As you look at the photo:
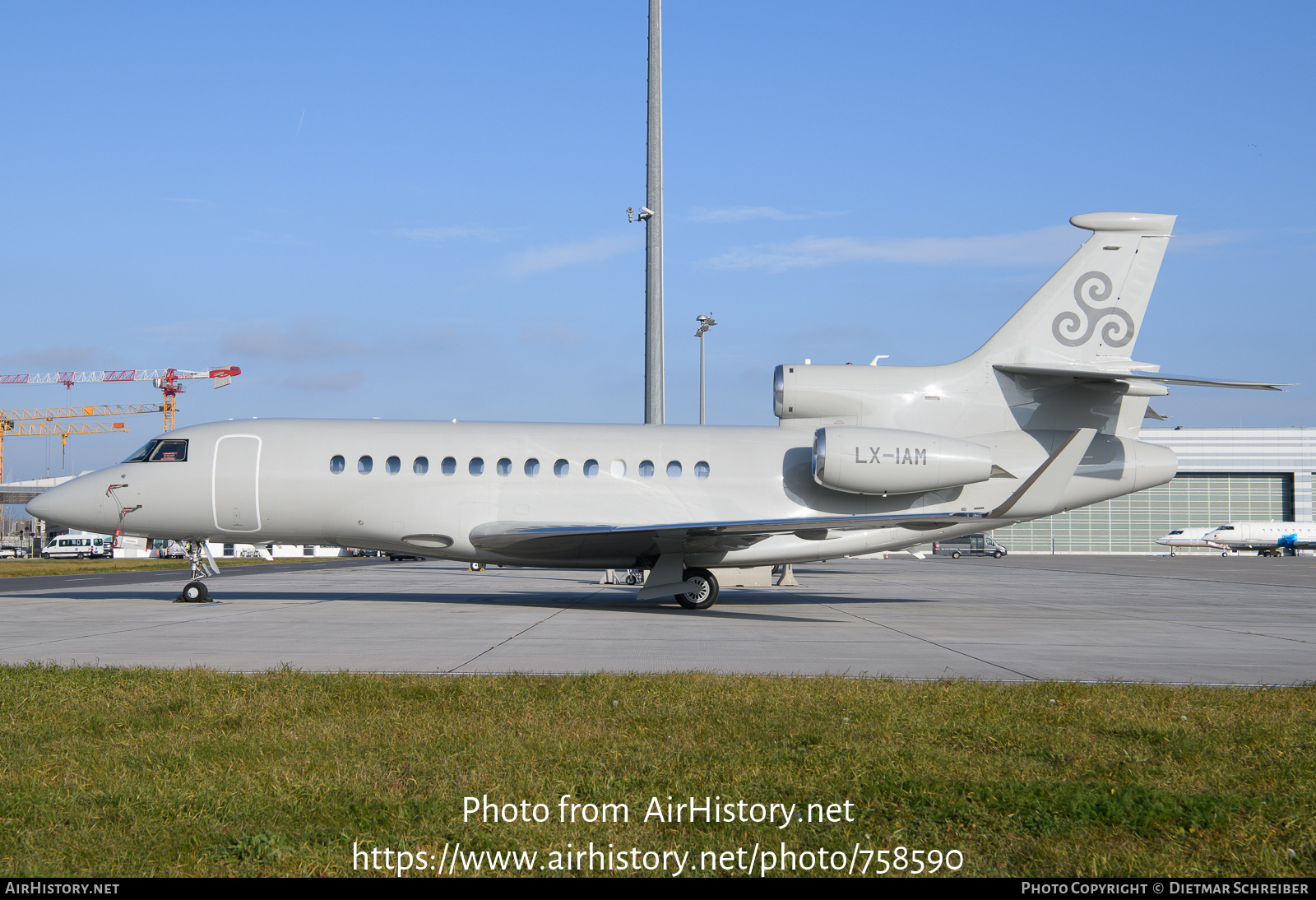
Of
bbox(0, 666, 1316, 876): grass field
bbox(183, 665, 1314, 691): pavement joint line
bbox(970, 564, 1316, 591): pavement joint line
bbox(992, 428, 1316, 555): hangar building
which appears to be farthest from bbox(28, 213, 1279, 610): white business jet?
bbox(992, 428, 1316, 555): hangar building

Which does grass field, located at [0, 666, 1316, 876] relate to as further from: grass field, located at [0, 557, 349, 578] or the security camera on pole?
grass field, located at [0, 557, 349, 578]

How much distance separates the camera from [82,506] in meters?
18.0

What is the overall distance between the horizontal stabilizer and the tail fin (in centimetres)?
264

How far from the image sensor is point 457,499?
1770 cm

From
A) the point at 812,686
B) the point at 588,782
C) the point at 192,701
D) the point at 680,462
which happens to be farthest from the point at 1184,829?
the point at 680,462

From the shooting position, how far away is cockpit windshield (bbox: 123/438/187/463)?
18.2 m

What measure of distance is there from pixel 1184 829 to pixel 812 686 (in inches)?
154

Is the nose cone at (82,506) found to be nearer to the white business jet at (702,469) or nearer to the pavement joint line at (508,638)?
the white business jet at (702,469)

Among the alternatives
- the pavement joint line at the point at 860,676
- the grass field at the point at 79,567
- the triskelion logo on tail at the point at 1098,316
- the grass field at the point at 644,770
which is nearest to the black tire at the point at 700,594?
the triskelion logo on tail at the point at 1098,316

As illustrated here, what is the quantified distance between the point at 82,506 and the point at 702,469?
457 inches

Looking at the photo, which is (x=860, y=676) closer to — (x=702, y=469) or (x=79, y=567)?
(x=702, y=469)

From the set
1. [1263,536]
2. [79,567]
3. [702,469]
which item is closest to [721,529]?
[702,469]

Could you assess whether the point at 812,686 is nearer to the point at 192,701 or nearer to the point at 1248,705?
the point at 1248,705

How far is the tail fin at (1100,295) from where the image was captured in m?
17.9
